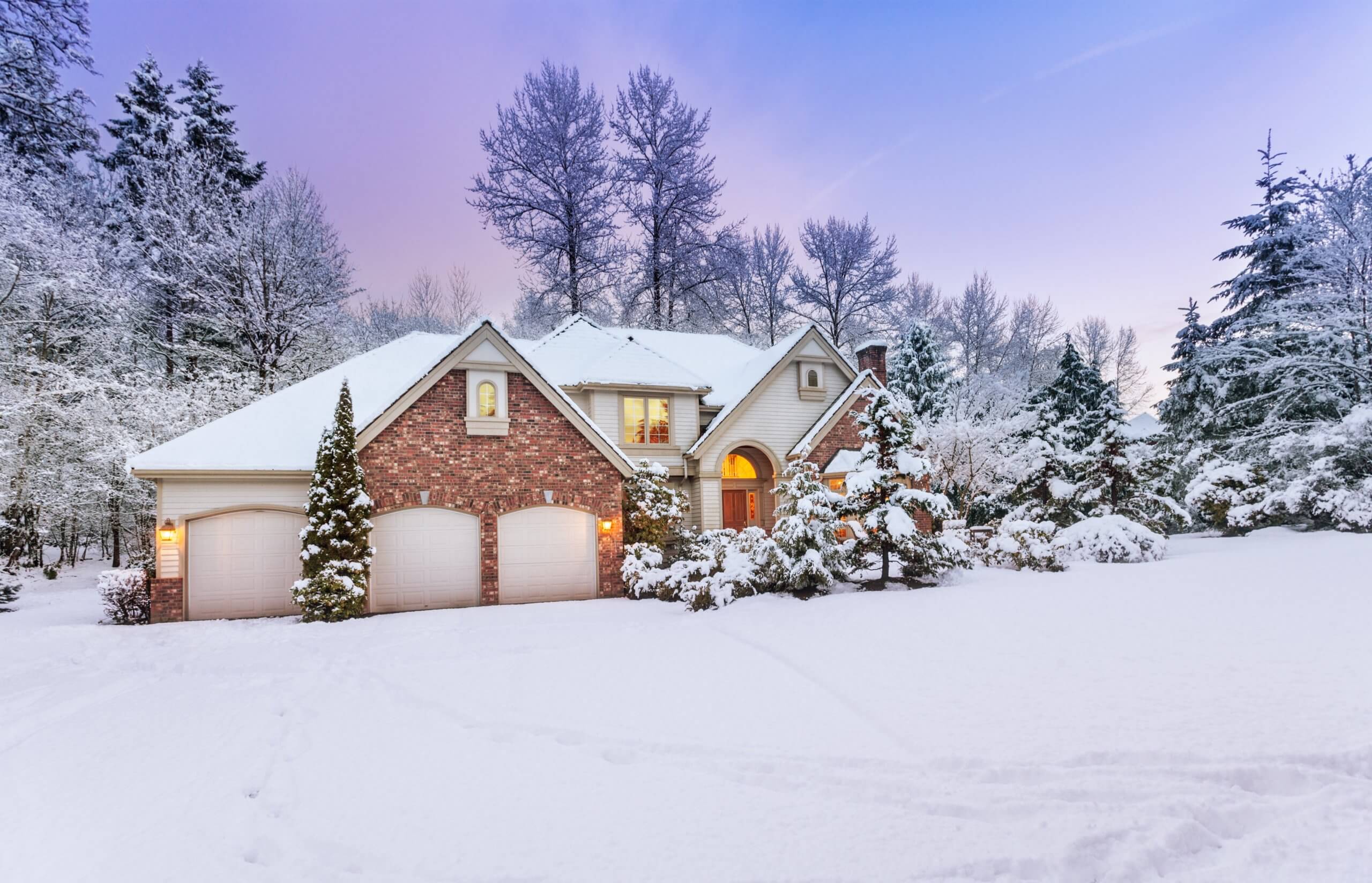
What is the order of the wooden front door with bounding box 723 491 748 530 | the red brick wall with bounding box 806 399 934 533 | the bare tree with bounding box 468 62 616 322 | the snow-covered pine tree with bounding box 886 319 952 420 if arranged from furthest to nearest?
the snow-covered pine tree with bounding box 886 319 952 420
the bare tree with bounding box 468 62 616 322
the wooden front door with bounding box 723 491 748 530
the red brick wall with bounding box 806 399 934 533

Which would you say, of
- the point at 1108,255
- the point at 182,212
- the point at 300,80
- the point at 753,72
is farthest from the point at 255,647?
the point at 1108,255

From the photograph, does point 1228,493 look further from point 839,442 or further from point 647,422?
point 647,422

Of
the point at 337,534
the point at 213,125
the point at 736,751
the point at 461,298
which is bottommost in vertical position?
the point at 736,751

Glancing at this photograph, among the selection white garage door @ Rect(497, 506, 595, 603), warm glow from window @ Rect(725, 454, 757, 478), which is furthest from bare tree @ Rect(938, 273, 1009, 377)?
white garage door @ Rect(497, 506, 595, 603)

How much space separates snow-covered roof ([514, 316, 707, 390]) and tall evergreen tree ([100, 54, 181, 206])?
17.6m

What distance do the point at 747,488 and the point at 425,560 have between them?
31.7 ft

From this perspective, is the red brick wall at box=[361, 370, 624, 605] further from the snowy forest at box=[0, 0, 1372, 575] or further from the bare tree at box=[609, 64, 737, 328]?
the bare tree at box=[609, 64, 737, 328]

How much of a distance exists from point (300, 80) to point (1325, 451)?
33.0m

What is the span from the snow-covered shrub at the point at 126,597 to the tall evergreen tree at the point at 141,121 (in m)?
19.2

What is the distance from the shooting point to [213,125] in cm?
2441

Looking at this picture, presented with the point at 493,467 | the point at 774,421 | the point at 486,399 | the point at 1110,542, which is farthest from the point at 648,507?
the point at 1110,542

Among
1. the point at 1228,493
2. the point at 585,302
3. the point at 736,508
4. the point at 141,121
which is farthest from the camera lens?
the point at 585,302

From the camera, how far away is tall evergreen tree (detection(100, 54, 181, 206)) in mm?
23375

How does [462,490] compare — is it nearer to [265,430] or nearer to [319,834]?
[265,430]
